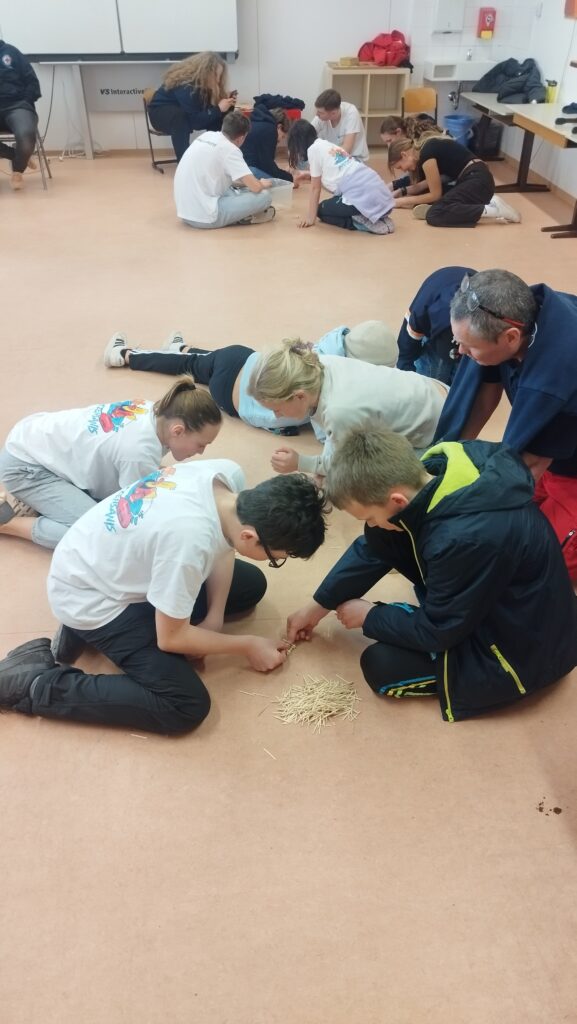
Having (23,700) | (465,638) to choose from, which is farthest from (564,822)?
(23,700)

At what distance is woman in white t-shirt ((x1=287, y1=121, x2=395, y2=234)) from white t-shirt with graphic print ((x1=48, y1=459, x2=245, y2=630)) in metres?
3.96

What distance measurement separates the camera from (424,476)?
1.61 meters

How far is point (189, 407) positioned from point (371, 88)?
6.68 metres

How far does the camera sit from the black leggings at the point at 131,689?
1.79 meters

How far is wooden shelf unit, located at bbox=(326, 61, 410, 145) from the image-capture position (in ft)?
22.6

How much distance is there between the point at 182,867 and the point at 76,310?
338cm

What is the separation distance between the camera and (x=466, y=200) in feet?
17.4

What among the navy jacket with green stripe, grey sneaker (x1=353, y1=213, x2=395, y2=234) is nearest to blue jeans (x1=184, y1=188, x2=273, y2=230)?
grey sneaker (x1=353, y1=213, x2=395, y2=234)

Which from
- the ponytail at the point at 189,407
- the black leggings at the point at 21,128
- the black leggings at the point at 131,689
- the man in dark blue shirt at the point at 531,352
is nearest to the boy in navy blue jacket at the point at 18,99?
the black leggings at the point at 21,128

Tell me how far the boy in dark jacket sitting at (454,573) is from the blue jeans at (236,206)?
4.22 m

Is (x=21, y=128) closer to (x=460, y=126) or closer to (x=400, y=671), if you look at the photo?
(x=460, y=126)

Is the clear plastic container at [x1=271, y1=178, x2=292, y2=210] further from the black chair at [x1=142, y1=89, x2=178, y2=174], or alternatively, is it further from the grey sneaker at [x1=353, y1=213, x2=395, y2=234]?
the black chair at [x1=142, y1=89, x2=178, y2=174]

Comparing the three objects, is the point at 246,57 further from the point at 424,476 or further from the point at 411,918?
the point at 411,918

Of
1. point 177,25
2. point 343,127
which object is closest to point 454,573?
point 343,127
